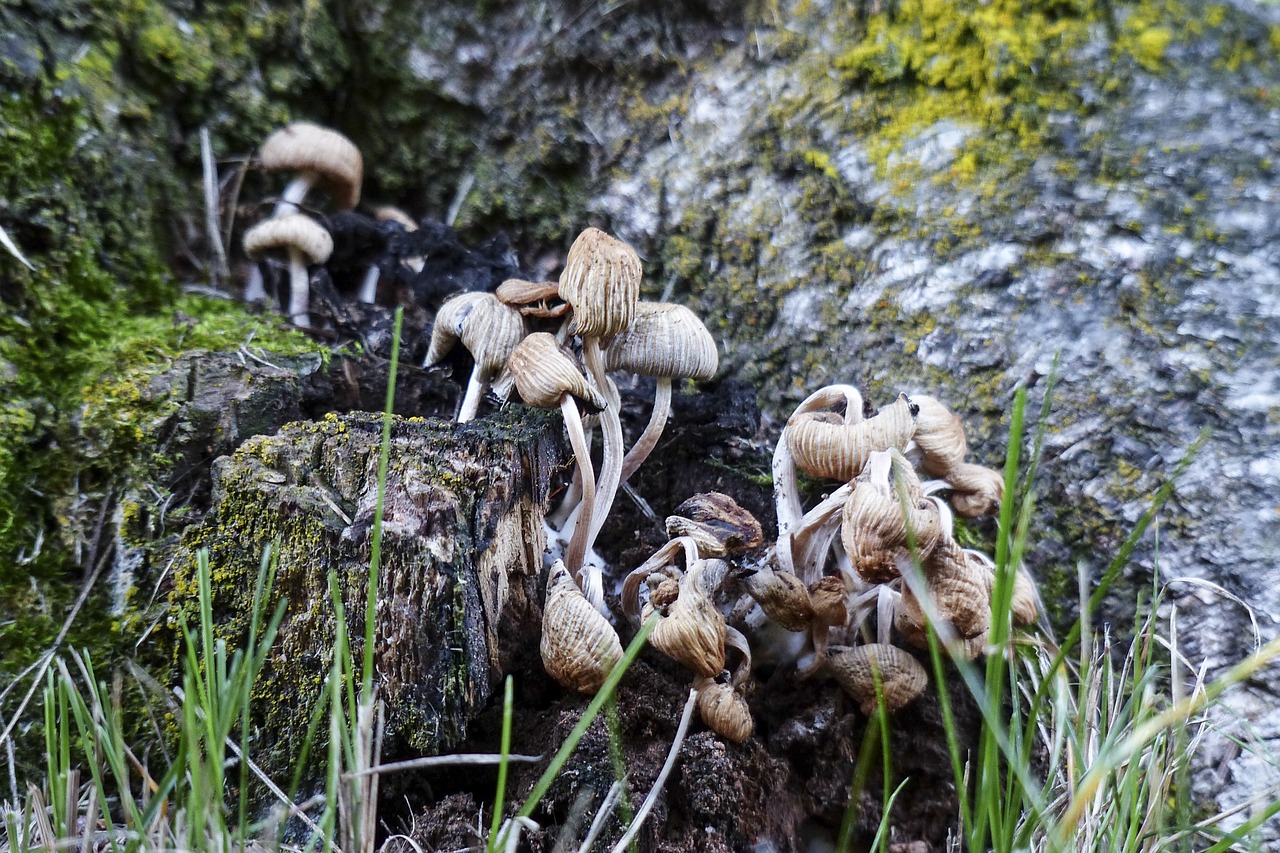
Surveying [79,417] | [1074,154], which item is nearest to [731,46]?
[1074,154]

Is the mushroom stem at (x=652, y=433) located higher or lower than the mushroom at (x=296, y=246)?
lower

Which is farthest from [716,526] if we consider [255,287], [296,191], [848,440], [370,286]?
[296,191]

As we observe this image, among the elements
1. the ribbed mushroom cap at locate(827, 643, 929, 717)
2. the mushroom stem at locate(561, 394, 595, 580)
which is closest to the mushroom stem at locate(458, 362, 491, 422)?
the mushroom stem at locate(561, 394, 595, 580)

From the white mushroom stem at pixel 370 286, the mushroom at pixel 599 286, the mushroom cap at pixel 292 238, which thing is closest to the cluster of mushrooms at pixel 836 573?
the mushroom at pixel 599 286

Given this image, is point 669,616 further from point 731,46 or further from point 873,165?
point 731,46

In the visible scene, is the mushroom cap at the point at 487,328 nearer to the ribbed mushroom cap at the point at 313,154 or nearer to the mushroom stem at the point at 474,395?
the mushroom stem at the point at 474,395

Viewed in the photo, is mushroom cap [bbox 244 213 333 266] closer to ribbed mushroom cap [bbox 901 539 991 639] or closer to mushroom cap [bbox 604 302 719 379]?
mushroom cap [bbox 604 302 719 379]

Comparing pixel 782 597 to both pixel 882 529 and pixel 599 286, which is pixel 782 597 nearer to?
pixel 882 529
